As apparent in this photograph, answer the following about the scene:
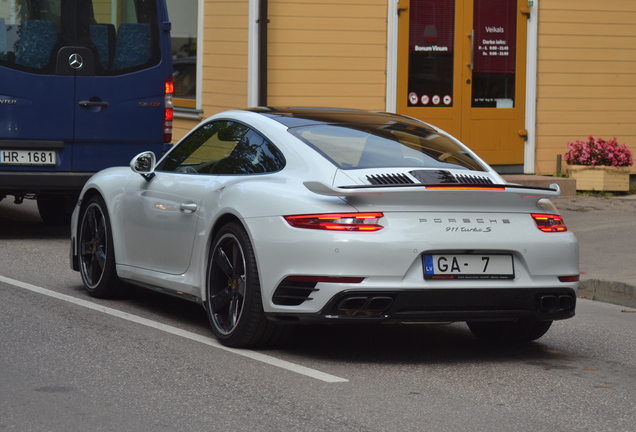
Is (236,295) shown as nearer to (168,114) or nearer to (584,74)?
(168,114)

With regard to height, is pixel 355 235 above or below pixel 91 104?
below

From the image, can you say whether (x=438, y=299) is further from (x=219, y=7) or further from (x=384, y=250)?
(x=219, y=7)

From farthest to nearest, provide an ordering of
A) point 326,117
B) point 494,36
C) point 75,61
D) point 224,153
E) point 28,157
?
point 494,36 < point 75,61 < point 28,157 < point 326,117 < point 224,153

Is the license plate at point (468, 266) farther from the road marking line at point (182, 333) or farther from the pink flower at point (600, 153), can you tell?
the pink flower at point (600, 153)

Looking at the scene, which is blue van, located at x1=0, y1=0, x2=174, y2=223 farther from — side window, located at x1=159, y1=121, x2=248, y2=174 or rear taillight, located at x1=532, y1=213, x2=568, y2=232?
rear taillight, located at x1=532, y1=213, x2=568, y2=232

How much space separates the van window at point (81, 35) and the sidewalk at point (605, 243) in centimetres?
463

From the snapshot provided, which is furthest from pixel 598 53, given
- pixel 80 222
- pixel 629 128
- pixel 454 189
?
pixel 454 189

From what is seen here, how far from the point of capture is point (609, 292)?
954 centimetres

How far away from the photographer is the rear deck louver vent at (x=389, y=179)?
651cm

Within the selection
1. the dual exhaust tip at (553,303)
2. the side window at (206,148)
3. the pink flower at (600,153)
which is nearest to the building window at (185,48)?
the pink flower at (600,153)

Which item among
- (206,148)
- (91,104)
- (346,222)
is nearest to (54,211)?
(91,104)

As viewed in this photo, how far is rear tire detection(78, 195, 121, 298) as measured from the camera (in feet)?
27.7

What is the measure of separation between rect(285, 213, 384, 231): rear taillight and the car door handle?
1.18 m

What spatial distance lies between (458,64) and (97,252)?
9.14 m
